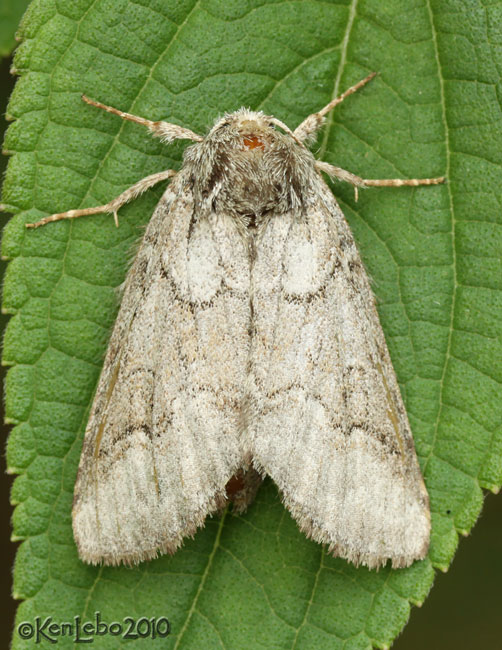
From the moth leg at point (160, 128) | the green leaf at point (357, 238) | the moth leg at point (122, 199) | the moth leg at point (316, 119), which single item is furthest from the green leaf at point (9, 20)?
the moth leg at point (316, 119)

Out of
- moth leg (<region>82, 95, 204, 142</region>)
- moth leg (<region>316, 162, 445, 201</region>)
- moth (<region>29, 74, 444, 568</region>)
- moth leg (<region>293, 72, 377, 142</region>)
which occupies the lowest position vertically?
moth (<region>29, 74, 444, 568</region>)

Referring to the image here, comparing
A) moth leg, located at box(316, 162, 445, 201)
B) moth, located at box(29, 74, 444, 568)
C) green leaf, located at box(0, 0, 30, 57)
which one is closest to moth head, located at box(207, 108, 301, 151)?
moth, located at box(29, 74, 444, 568)

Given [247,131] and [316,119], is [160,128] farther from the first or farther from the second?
[316,119]

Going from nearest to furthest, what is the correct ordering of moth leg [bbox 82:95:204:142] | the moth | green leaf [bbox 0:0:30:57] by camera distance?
1. the moth
2. moth leg [bbox 82:95:204:142]
3. green leaf [bbox 0:0:30:57]

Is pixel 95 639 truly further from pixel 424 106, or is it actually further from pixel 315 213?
pixel 424 106

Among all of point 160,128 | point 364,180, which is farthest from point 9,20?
point 364,180

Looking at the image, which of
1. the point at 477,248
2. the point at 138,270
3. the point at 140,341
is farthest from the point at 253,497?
the point at 477,248

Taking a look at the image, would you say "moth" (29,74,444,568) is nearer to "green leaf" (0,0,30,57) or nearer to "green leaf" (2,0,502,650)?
"green leaf" (2,0,502,650)

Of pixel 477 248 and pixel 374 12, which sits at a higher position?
pixel 374 12
